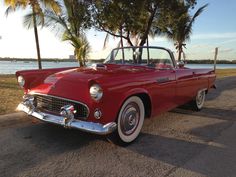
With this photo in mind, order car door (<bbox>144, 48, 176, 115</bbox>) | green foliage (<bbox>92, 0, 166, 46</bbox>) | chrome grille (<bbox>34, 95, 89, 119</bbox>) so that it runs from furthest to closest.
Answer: green foliage (<bbox>92, 0, 166, 46</bbox>), car door (<bbox>144, 48, 176, 115</bbox>), chrome grille (<bbox>34, 95, 89, 119</bbox>)

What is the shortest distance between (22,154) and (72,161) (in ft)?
2.28

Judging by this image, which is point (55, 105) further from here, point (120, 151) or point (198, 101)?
point (198, 101)

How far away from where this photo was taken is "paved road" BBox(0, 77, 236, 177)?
332 centimetres

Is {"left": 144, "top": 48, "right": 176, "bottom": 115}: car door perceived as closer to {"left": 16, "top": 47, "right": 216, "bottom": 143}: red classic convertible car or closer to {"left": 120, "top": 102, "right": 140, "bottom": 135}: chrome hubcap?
{"left": 16, "top": 47, "right": 216, "bottom": 143}: red classic convertible car

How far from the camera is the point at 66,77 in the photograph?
170 inches

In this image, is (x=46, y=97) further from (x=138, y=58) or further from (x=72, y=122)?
(x=138, y=58)

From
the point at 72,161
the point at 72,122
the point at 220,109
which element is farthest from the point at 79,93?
the point at 220,109

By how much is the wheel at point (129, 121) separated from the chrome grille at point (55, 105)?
1.68 feet

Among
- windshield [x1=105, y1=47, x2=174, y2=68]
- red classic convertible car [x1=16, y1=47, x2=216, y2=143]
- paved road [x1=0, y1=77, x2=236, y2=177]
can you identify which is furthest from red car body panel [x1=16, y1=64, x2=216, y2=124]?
paved road [x1=0, y1=77, x2=236, y2=177]

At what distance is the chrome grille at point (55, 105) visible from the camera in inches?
151

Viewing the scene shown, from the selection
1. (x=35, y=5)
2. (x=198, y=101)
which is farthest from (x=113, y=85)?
(x=35, y=5)

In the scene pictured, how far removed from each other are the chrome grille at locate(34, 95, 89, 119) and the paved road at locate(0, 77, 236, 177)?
1.56 ft

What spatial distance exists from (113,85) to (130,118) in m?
0.69

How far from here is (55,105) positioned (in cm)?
409
